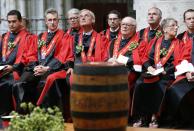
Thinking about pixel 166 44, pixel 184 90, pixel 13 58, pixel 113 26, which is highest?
pixel 113 26

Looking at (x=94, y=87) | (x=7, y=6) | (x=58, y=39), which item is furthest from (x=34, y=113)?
(x=7, y=6)

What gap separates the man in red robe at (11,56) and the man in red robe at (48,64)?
0.45 feet

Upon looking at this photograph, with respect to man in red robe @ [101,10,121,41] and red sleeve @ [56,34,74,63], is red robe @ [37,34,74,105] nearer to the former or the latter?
red sleeve @ [56,34,74,63]

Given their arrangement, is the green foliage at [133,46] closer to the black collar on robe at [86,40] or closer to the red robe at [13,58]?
the black collar on robe at [86,40]

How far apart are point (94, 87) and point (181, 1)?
4423 mm

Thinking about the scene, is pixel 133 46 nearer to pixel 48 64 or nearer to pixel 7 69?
pixel 48 64

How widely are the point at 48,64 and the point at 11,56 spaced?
22.2 inches

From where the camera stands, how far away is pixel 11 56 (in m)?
8.48

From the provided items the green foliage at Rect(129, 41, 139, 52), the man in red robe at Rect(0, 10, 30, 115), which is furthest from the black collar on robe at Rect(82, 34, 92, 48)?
the man in red robe at Rect(0, 10, 30, 115)

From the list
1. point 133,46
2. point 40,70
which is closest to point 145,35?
point 133,46

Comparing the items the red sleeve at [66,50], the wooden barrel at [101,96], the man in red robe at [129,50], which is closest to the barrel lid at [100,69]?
the wooden barrel at [101,96]

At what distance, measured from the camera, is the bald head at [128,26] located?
7977mm

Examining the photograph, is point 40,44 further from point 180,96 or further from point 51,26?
point 180,96

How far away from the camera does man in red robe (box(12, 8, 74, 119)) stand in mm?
8016
